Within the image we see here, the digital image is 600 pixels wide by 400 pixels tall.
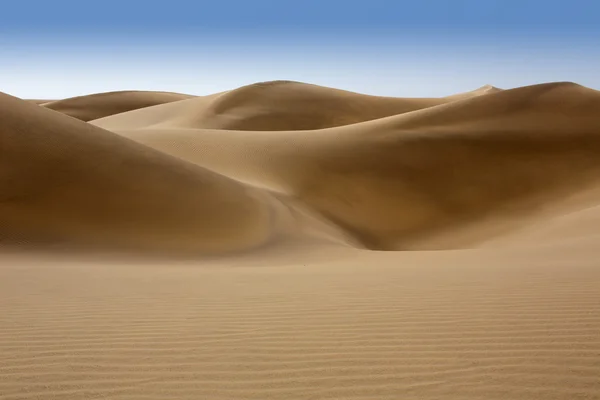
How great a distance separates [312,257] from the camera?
1022 cm

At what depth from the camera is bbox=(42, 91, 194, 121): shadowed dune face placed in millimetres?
70938

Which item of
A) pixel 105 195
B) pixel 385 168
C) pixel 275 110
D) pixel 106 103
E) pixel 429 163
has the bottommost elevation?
pixel 105 195

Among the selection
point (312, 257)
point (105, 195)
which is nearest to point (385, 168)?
point (105, 195)

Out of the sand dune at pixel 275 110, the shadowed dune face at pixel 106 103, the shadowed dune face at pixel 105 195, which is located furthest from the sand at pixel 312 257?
the shadowed dune face at pixel 106 103

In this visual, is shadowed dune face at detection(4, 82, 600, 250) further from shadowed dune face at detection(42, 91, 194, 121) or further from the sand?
shadowed dune face at detection(42, 91, 194, 121)

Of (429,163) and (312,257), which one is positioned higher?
(429,163)

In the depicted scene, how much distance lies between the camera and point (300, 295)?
554 cm

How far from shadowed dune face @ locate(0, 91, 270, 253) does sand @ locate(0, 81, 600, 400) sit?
0.05 m

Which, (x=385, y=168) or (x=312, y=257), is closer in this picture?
(x=312, y=257)

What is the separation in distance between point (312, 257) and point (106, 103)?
70.6 meters

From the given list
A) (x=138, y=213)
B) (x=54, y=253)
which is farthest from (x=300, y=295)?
(x=138, y=213)

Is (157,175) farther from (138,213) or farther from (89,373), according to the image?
(89,373)

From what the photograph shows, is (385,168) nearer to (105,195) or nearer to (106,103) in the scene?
(105,195)

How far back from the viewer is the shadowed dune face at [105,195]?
35.7 feet
